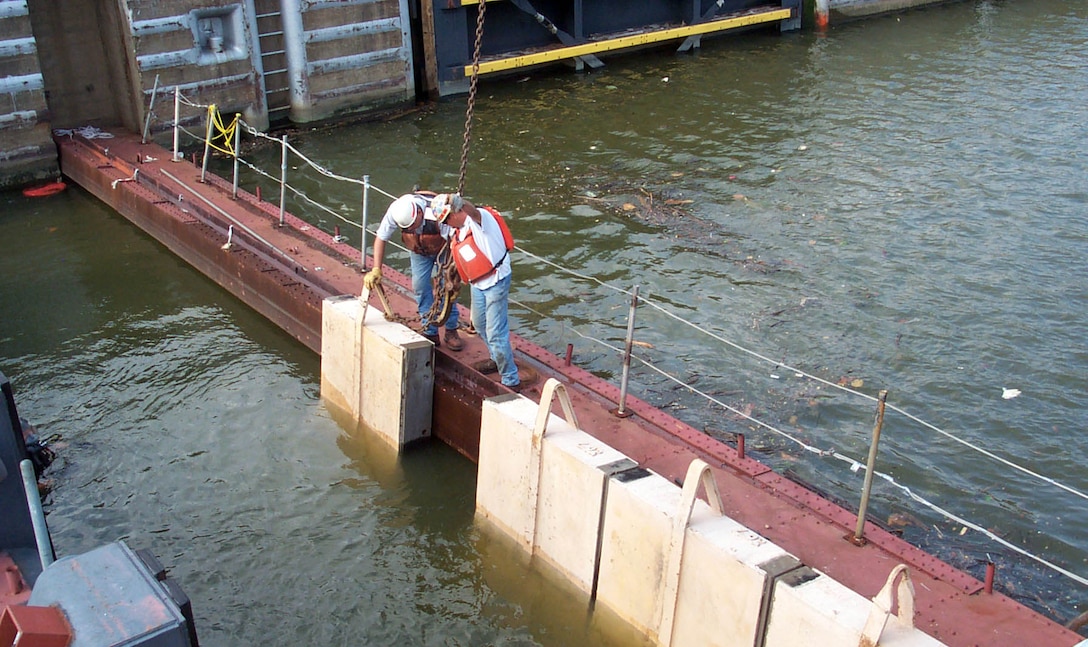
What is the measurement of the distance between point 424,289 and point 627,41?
50.7 feet

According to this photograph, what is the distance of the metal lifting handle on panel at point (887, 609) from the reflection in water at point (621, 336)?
7.09 ft

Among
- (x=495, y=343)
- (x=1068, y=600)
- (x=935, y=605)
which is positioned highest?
(x=495, y=343)

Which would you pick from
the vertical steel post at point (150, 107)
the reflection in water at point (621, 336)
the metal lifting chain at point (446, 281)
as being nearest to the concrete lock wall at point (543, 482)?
the reflection in water at point (621, 336)

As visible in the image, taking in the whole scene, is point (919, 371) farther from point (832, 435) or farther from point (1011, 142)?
point (1011, 142)

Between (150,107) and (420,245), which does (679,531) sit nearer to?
(420,245)

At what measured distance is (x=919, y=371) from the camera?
10.5 metres

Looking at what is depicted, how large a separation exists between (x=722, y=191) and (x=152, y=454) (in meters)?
9.60

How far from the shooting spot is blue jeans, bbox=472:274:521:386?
27.7 ft

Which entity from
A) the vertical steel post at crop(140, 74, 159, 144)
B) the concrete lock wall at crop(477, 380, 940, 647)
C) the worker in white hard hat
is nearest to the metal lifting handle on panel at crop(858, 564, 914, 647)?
the concrete lock wall at crop(477, 380, 940, 647)

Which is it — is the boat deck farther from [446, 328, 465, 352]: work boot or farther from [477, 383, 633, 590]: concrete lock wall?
[477, 383, 633, 590]: concrete lock wall

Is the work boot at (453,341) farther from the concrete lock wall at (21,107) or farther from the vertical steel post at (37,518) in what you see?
the concrete lock wall at (21,107)

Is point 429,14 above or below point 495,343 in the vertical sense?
above

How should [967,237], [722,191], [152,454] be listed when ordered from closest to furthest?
1. [152,454]
2. [967,237]
3. [722,191]

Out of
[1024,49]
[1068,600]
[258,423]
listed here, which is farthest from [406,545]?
[1024,49]
